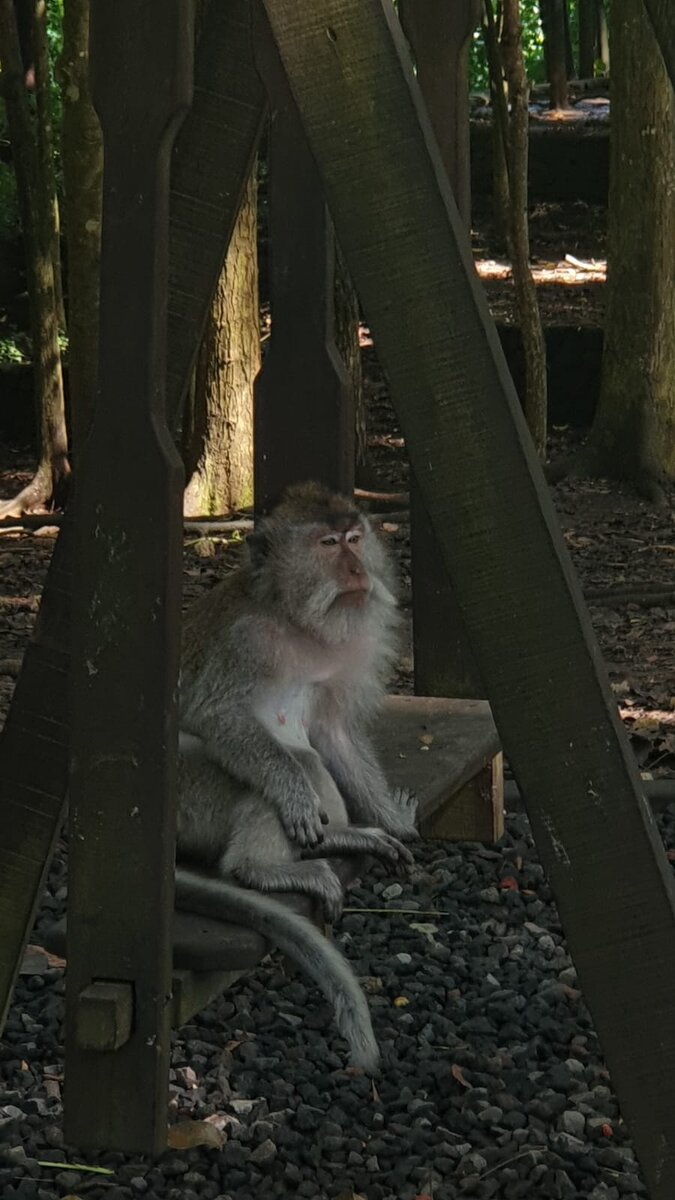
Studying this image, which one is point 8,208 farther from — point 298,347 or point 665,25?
point 665,25

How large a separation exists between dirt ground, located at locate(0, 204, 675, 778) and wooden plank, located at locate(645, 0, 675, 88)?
A: 2717mm

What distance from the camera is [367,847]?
3469 mm

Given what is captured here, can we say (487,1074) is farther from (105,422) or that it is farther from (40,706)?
(105,422)

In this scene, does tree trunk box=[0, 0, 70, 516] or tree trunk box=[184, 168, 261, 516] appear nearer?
tree trunk box=[184, 168, 261, 516]

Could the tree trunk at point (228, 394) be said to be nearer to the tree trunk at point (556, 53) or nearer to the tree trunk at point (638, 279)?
the tree trunk at point (638, 279)

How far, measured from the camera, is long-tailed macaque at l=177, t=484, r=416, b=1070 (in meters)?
3.40

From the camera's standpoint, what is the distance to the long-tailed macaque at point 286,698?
3.40m

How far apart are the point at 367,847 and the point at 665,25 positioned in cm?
169

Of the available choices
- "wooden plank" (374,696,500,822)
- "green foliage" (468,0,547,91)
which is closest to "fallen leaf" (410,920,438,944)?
"wooden plank" (374,696,500,822)

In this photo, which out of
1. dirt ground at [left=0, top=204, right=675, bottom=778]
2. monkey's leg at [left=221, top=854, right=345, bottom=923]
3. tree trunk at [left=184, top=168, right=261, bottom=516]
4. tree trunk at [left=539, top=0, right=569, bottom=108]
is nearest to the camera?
monkey's leg at [left=221, top=854, right=345, bottom=923]

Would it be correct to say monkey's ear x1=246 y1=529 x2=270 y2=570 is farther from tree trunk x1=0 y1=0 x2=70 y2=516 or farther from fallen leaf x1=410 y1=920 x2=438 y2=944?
tree trunk x1=0 y1=0 x2=70 y2=516

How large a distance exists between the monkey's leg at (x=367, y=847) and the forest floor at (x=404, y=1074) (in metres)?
0.74

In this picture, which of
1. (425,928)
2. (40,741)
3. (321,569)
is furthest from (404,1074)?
(40,741)

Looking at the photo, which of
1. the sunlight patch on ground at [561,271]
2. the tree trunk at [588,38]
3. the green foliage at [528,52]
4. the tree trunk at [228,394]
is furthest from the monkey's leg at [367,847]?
the tree trunk at [588,38]
